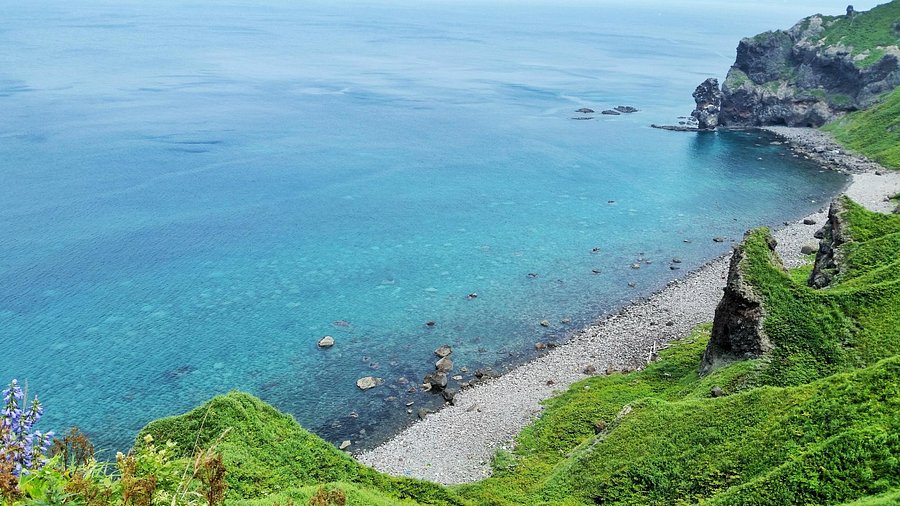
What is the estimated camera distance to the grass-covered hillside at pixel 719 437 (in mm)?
25922

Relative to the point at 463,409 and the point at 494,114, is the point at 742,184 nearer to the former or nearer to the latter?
the point at 494,114

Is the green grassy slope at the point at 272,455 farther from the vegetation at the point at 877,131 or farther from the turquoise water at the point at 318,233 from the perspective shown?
the vegetation at the point at 877,131

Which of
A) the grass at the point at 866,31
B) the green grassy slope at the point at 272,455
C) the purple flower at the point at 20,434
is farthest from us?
the grass at the point at 866,31

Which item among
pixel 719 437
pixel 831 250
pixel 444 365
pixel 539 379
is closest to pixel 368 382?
pixel 444 365

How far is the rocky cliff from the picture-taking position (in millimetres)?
136000

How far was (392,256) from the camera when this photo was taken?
268 feet

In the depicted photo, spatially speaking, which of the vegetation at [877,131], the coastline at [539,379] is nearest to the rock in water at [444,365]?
the coastline at [539,379]

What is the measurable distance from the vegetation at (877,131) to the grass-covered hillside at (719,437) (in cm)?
8291

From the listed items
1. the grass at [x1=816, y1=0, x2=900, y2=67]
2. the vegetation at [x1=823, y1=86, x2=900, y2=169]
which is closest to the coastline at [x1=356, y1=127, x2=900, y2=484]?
the vegetation at [x1=823, y1=86, x2=900, y2=169]

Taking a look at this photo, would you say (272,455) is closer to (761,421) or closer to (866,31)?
(761,421)

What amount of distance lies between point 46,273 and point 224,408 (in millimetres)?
51115

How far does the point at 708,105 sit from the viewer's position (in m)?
157

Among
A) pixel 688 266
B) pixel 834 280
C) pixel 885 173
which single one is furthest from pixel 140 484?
pixel 885 173

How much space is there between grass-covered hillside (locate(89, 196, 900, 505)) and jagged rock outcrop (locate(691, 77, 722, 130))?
110m
